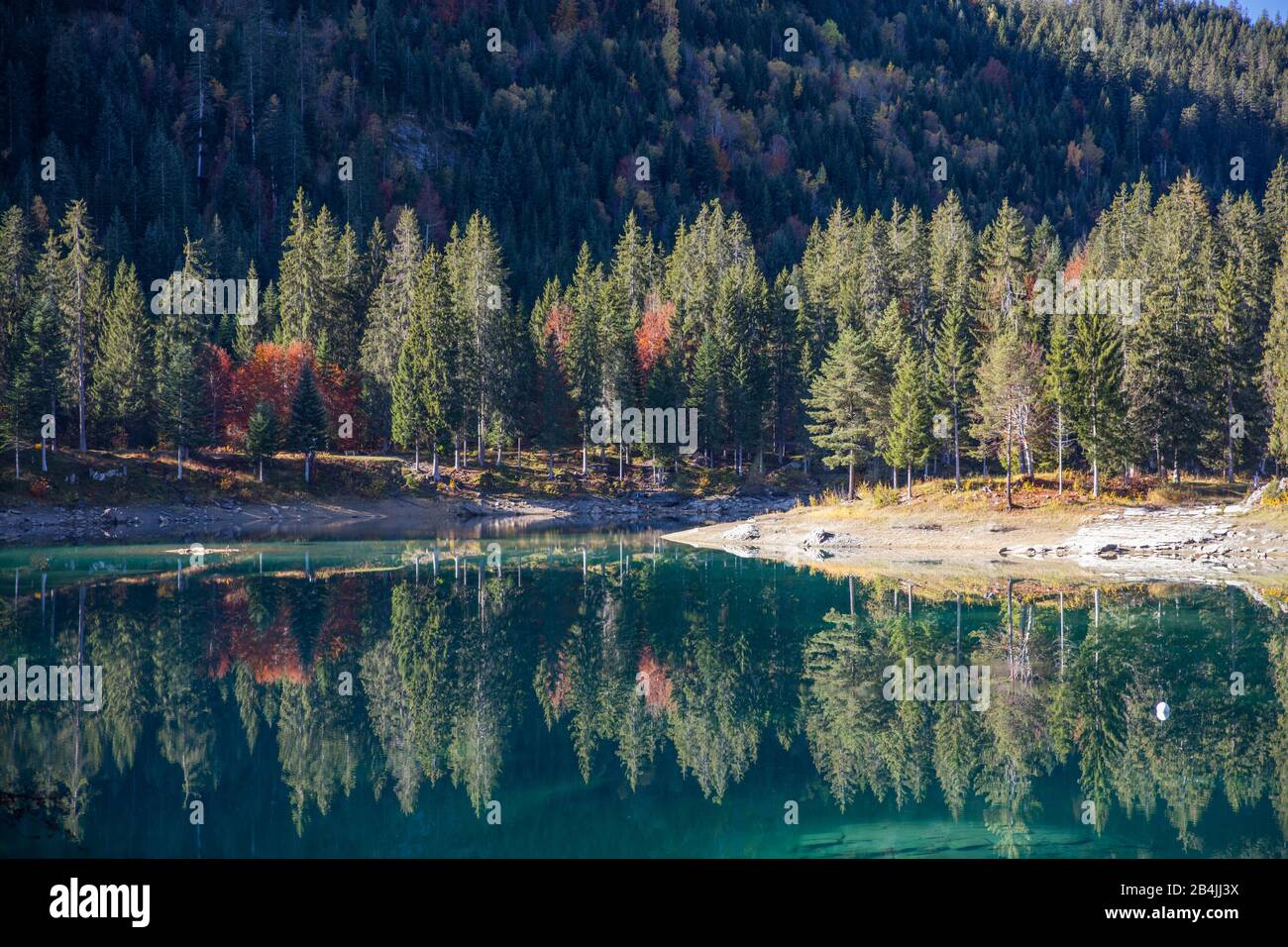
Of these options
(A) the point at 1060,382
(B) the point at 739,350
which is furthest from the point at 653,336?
(A) the point at 1060,382

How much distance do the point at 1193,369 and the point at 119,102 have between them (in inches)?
5895

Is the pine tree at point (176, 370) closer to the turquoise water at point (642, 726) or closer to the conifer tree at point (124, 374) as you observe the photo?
the conifer tree at point (124, 374)

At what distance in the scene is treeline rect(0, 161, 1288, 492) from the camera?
57656mm

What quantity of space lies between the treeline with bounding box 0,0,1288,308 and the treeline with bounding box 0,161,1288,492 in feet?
95.6

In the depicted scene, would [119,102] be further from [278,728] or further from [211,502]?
[278,728]

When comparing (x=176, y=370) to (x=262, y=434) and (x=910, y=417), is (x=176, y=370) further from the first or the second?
(x=910, y=417)

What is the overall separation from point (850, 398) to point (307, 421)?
39.4 meters

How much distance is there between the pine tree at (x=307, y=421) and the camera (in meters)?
71.3

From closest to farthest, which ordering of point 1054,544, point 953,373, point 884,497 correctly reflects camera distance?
point 1054,544, point 884,497, point 953,373

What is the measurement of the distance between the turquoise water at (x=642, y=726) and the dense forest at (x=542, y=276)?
89.0ft

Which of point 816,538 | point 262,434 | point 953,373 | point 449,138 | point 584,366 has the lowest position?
point 816,538

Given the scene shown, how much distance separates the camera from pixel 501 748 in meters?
18.8

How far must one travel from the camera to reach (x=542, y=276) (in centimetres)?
12006

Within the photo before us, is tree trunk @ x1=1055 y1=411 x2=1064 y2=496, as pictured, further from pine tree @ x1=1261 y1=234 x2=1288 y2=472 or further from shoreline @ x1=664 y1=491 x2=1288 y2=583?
pine tree @ x1=1261 y1=234 x2=1288 y2=472
